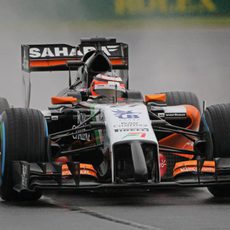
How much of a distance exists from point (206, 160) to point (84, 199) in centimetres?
140

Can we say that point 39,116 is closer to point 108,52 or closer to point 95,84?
point 95,84

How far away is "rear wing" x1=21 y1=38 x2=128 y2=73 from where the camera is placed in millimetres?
14664

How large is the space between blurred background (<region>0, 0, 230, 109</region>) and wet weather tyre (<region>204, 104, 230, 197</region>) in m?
11.6

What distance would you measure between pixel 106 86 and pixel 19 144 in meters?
2.57

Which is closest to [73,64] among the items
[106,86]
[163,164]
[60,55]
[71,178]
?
[60,55]

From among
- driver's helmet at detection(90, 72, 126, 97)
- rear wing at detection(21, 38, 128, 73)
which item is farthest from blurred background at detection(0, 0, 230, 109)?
driver's helmet at detection(90, 72, 126, 97)

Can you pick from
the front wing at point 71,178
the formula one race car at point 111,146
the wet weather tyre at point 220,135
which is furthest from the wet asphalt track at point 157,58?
the front wing at point 71,178

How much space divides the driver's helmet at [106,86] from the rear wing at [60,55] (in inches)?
68.3

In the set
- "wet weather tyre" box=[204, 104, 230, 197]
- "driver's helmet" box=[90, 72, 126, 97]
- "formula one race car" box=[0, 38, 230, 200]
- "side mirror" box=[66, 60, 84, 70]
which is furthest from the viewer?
"side mirror" box=[66, 60, 84, 70]

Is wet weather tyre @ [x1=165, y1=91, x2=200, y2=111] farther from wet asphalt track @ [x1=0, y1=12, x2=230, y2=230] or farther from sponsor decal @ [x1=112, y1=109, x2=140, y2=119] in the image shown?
wet asphalt track @ [x1=0, y1=12, x2=230, y2=230]

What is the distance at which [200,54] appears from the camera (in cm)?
2389

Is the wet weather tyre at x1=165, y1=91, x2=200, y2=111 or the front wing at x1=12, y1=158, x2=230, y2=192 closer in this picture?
the front wing at x1=12, y1=158, x2=230, y2=192

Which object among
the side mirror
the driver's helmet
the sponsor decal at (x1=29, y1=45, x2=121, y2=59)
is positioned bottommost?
the driver's helmet

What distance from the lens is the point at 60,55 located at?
1476 centimetres
